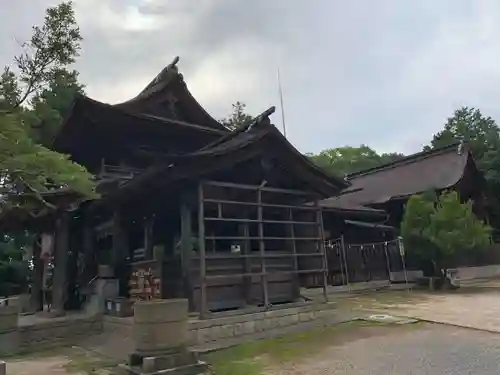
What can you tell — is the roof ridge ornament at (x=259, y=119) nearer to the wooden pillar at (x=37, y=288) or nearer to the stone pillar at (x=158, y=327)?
the stone pillar at (x=158, y=327)

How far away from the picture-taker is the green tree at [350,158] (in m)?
50.1

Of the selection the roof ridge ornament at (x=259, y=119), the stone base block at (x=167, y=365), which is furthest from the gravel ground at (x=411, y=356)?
the roof ridge ornament at (x=259, y=119)

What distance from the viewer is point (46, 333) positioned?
9984mm

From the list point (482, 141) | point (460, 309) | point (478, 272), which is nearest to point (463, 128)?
point (482, 141)

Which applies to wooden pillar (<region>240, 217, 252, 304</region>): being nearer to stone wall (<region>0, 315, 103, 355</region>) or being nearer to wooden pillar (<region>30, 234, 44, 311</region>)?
stone wall (<region>0, 315, 103, 355</region>)

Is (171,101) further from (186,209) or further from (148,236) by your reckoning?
A: (186,209)

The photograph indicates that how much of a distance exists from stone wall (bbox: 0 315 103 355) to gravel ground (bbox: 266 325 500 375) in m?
5.84

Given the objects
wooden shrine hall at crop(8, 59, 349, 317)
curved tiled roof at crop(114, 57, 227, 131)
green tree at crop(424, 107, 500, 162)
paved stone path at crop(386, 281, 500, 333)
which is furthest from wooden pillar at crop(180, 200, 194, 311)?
green tree at crop(424, 107, 500, 162)

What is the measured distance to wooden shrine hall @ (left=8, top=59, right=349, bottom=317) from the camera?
30.2 ft

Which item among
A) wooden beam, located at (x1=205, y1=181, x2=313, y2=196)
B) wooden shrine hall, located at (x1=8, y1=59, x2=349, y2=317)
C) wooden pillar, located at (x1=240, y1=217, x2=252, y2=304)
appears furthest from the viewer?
wooden pillar, located at (x1=240, y1=217, x2=252, y2=304)

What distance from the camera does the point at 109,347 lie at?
9070 millimetres

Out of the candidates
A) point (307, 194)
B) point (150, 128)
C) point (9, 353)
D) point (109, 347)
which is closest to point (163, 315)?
point (109, 347)

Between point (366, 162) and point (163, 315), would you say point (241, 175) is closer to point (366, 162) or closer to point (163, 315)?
point (163, 315)

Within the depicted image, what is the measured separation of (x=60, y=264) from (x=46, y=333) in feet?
7.09
